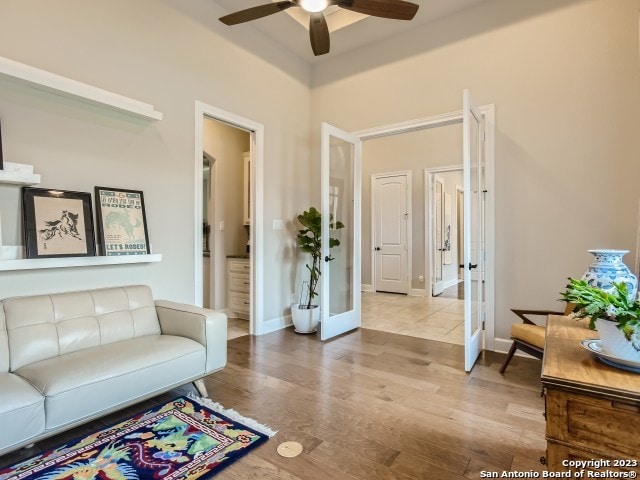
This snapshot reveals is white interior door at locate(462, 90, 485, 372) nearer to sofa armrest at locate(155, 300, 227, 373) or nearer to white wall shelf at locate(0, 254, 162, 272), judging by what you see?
sofa armrest at locate(155, 300, 227, 373)

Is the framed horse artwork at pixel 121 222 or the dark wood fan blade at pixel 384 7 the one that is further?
the framed horse artwork at pixel 121 222

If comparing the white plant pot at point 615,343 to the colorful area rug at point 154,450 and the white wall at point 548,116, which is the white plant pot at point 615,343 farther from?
the white wall at point 548,116

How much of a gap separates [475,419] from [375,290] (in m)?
5.13

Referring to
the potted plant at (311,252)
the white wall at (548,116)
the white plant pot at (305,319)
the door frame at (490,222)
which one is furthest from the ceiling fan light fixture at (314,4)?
the white plant pot at (305,319)

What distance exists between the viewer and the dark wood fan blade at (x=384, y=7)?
8.09ft

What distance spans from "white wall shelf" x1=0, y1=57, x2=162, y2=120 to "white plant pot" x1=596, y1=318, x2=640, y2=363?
3046 millimetres

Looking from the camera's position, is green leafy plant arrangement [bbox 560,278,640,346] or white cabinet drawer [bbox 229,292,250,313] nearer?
green leafy plant arrangement [bbox 560,278,640,346]

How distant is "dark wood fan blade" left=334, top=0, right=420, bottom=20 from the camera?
2465mm

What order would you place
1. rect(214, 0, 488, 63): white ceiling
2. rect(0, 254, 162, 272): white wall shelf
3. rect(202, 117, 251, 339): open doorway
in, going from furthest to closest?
rect(202, 117, 251, 339): open doorway
rect(214, 0, 488, 63): white ceiling
rect(0, 254, 162, 272): white wall shelf

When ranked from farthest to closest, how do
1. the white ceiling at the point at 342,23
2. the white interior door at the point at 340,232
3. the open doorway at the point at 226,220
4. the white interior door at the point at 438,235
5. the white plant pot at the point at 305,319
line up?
the white interior door at the point at 438,235 → the open doorway at the point at 226,220 → the white plant pot at the point at 305,319 → the white interior door at the point at 340,232 → the white ceiling at the point at 342,23

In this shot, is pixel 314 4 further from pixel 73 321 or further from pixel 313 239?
pixel 73 321

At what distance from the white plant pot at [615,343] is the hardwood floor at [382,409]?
0.99m

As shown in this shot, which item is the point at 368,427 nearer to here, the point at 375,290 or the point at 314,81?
the point at 314,81

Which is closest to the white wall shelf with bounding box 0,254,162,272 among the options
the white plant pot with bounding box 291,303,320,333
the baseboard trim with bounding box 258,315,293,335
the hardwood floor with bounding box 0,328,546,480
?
the hardwood floor with bounding box 0,328,546,480
